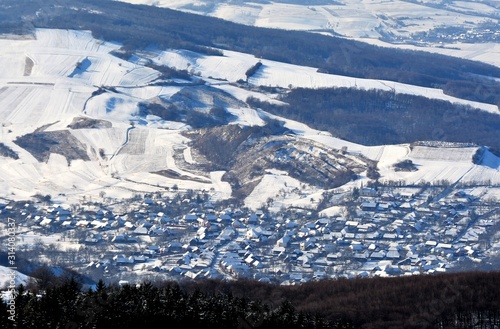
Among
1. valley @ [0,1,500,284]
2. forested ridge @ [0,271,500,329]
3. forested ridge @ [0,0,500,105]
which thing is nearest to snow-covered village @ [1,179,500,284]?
valley @ [0,1,500,284]

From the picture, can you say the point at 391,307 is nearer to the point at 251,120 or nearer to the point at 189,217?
the point at 189,217

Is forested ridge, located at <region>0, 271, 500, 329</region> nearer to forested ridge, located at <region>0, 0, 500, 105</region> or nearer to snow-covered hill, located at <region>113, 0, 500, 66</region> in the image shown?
forested ridge, located at <region>0, 0, 500, 105</region>

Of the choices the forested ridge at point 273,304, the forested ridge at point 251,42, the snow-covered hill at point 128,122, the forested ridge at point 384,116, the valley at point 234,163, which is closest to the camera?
the forested ridge at point 273,304

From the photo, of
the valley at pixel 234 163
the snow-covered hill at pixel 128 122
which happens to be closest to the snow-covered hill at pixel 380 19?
the valley at pixel 234 163

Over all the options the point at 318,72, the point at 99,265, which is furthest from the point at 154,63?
the point at 99,265

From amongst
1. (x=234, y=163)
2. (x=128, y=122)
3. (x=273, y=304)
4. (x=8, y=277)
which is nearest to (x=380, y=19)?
(x=128, y=122)

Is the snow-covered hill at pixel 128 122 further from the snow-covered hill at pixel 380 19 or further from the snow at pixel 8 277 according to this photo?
the snow-covered hill at pixel 380 19

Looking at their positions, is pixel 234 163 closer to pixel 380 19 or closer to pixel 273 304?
pixel 273 304
